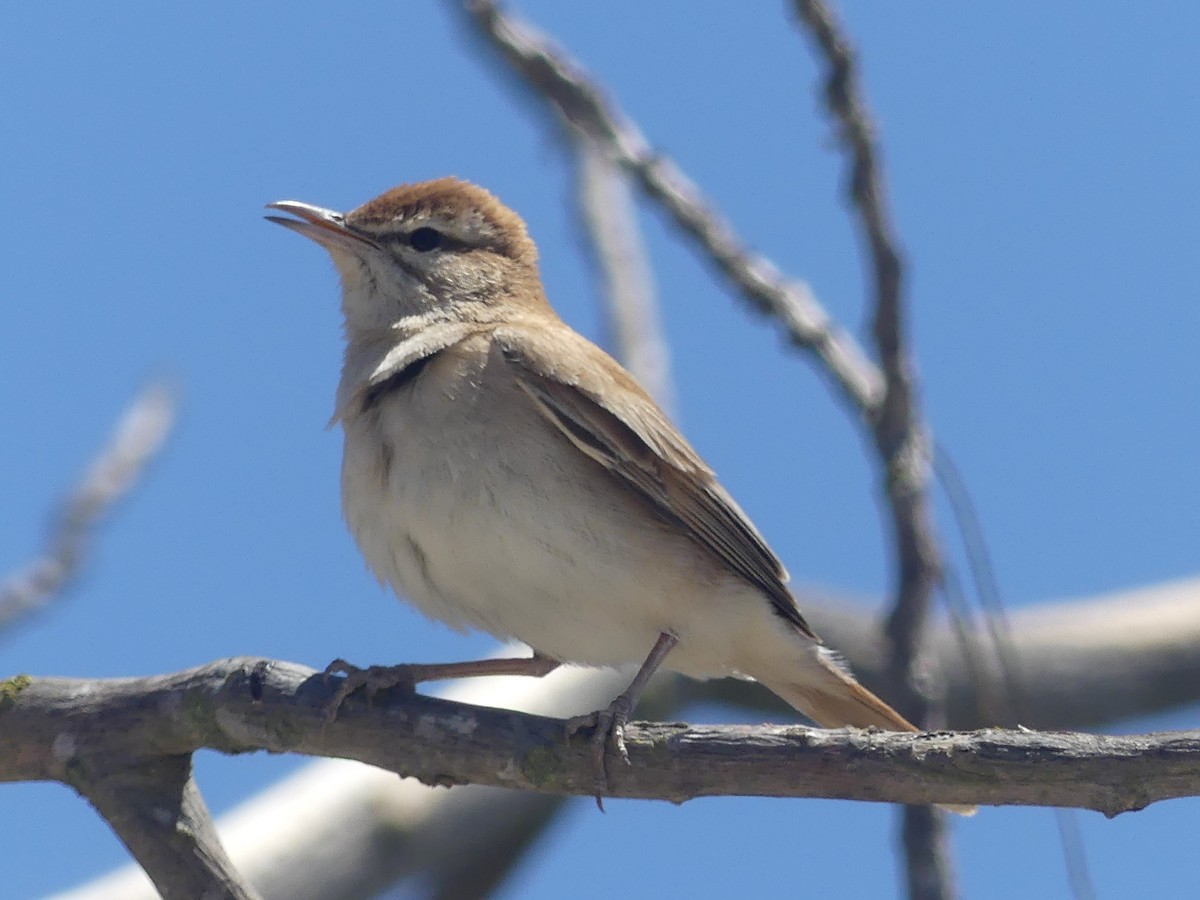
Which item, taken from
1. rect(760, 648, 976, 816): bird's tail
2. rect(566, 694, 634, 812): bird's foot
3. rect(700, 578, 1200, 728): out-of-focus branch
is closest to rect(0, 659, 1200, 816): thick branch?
rect(566, 694, 634, 812): bird's foot

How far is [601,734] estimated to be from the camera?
4.09m

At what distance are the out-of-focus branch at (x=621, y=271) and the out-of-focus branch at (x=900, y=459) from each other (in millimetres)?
2981

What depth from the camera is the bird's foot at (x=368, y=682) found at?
4242 millimetres

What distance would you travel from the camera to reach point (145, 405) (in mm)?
7469

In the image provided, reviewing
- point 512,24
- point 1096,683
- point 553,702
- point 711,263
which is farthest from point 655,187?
point 1096,683

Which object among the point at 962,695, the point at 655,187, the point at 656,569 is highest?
the point at 655,187

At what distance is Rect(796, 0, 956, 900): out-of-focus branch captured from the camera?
16.2ft

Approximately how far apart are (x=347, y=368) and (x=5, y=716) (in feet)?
6.73

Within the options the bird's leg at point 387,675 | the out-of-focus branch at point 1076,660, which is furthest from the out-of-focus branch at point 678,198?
the out-of-focus branch at point 1076,660

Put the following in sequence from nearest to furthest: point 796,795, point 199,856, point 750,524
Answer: point 796,795, point 199,856, point 750,524

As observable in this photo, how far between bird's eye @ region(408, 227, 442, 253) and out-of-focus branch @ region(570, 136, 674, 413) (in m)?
2.16

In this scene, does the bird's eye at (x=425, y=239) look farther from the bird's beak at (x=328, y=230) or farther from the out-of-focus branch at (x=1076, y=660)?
the out-of-focus branch at (x=1076, y=660)

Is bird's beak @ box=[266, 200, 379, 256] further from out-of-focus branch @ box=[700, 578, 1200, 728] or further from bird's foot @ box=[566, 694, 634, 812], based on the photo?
out-of-focus branch @ box=[700, 578, 1200, 728]

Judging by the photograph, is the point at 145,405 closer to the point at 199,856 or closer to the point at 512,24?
the point at 512,24
